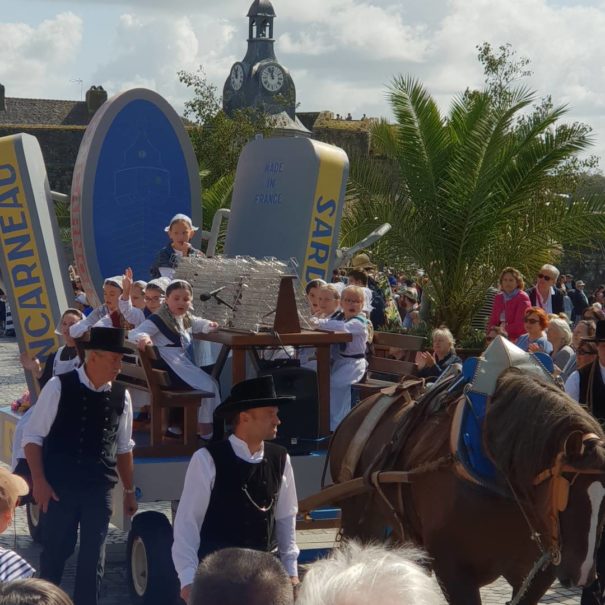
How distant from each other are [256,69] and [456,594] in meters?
104

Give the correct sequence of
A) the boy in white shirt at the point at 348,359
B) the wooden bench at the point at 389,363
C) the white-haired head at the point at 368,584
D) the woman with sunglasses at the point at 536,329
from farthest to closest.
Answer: the woman with sunglasses at the point at 536,329
the wooden bench at the point at 389,363
the boy in white shirt at the point at 348,359
the white-haired head at the point at 368,584

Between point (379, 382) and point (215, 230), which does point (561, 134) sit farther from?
point (379, 382)

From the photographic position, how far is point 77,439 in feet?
18.1

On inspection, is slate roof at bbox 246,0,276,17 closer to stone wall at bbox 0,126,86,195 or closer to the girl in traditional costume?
stone wall at bbox 0,126,86,195

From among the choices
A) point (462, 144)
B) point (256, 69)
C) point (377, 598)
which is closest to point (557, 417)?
point (377, 598)

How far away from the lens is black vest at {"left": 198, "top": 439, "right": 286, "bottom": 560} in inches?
172

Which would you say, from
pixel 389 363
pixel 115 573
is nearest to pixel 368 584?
pixel 115 573

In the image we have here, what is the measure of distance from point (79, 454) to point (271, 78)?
341 feet

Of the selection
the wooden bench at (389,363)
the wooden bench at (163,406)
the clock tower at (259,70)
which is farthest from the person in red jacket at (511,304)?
the clock tower at (259,70)

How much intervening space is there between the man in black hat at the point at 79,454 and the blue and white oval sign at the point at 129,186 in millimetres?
3775

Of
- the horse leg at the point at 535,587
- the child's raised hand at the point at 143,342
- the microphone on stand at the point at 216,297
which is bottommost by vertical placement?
→ the horse leg at the point at 535,587

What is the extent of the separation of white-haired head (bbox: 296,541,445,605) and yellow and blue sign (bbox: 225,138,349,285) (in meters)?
6.83

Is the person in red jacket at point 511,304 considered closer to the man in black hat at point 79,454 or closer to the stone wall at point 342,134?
the man in black hat at point 79,454

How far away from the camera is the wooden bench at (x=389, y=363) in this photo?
7.37m
